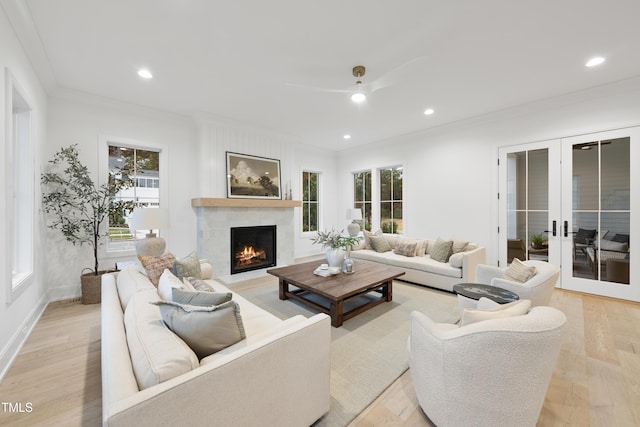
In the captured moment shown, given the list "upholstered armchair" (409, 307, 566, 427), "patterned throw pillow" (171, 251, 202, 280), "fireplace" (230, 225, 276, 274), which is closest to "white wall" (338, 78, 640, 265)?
"fireplace" (230, 225, 276, 274)

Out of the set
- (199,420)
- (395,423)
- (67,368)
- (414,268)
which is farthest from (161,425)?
(414,268)

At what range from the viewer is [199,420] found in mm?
995

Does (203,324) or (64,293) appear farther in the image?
(64,293)

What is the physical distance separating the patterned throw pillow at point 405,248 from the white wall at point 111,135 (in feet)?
12.0

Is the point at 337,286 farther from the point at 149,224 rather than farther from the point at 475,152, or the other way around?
the point at 475,152

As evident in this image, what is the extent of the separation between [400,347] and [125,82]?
4.37m

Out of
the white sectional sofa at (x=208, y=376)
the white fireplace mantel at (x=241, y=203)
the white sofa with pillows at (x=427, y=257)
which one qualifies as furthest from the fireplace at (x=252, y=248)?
the white sectional sofa at (x=208, y=376)

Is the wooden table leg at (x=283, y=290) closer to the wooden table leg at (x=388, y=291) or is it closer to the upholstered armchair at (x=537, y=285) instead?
the wooden table leg at (x=388, y=291)

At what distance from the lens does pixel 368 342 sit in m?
2.38

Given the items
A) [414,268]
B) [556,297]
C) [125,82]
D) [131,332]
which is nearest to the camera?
[131,332]

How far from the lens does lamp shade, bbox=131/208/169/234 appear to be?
302 cm

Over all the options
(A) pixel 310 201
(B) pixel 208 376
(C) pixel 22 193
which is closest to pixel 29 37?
(C) pixel 22 193

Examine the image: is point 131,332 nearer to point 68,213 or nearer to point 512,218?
point 68,213

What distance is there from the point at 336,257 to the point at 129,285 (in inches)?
87.5
